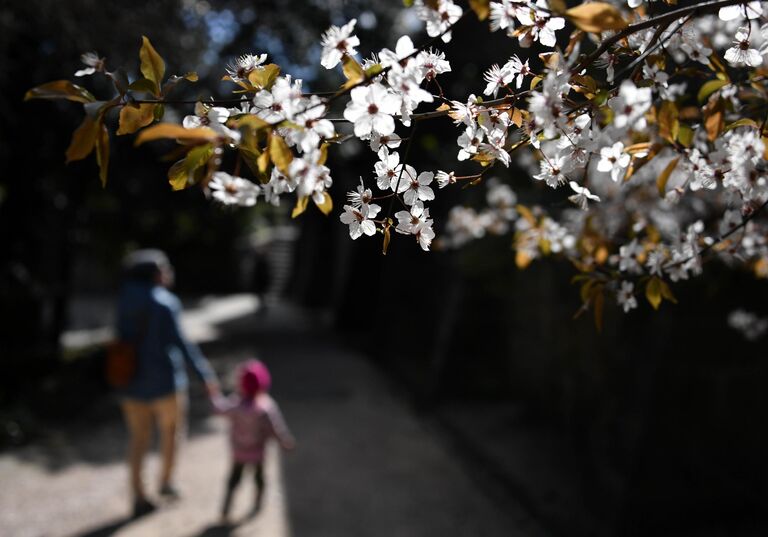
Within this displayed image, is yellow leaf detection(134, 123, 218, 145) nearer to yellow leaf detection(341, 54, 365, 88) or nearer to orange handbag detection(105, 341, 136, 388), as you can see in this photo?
yellow leaf detection(341, 54, 365, 88)

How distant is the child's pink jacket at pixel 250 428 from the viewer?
4.29 meters

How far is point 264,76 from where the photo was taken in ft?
4.54

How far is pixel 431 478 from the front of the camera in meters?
5.23

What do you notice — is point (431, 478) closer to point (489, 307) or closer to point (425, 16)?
point (489, 307)

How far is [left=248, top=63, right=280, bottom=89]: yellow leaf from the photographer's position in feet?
4.51

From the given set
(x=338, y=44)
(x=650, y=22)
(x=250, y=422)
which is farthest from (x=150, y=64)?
(x=250, y=422)

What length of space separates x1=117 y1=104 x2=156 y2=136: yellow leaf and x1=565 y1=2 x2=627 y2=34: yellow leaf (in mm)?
813

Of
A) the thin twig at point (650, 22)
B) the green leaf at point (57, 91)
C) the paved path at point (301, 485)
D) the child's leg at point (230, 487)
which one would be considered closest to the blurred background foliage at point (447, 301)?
the paved path at point (301, 485)

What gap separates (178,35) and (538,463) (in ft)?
17.1

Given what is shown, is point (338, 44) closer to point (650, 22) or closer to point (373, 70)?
point (373, 70)

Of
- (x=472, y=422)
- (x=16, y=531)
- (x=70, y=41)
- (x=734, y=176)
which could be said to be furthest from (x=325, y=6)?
(x=734, y=176)

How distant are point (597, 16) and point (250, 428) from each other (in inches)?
144

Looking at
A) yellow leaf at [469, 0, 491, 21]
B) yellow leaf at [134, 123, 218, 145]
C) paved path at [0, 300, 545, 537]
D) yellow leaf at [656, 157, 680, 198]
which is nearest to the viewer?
yellow leaf at [134, 123, 218, 145]

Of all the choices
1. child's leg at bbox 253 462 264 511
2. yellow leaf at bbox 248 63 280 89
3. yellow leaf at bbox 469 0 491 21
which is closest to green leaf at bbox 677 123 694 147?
yellow leaf at bbox 469 0 491 21
